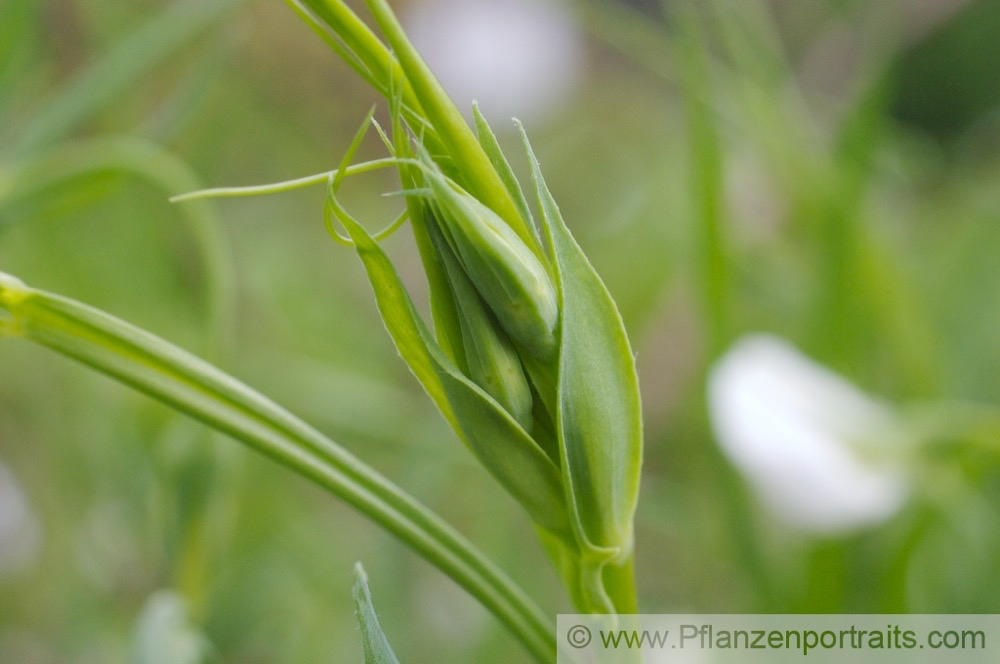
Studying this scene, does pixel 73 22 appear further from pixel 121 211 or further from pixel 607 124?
pixel 607 124

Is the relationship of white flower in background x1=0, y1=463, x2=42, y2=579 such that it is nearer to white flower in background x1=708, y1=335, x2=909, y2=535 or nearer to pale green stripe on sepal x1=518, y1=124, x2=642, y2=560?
white flower in background x1=708, y1=335, x2=909, y2=535

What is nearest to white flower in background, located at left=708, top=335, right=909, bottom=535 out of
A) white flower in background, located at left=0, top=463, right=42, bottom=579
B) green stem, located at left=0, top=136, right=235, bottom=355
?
green stem, located at left=0, top=136, right=235, bottom=355

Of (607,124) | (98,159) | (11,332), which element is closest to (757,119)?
(98,159)

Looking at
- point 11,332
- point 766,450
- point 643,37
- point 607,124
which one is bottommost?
point 11,332

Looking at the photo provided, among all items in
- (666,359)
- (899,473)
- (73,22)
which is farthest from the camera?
(666,359)

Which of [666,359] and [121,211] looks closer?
[121,211]

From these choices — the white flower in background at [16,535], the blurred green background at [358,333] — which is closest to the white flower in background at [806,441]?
the blurred green background at [358,333]

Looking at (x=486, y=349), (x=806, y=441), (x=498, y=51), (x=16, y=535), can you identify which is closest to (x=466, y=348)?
(x=486, y=349)

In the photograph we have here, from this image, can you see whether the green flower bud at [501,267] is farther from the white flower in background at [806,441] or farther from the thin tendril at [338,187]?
the white flower in background at [806,441]

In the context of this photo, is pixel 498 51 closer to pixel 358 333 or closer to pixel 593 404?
pixel 358 333
